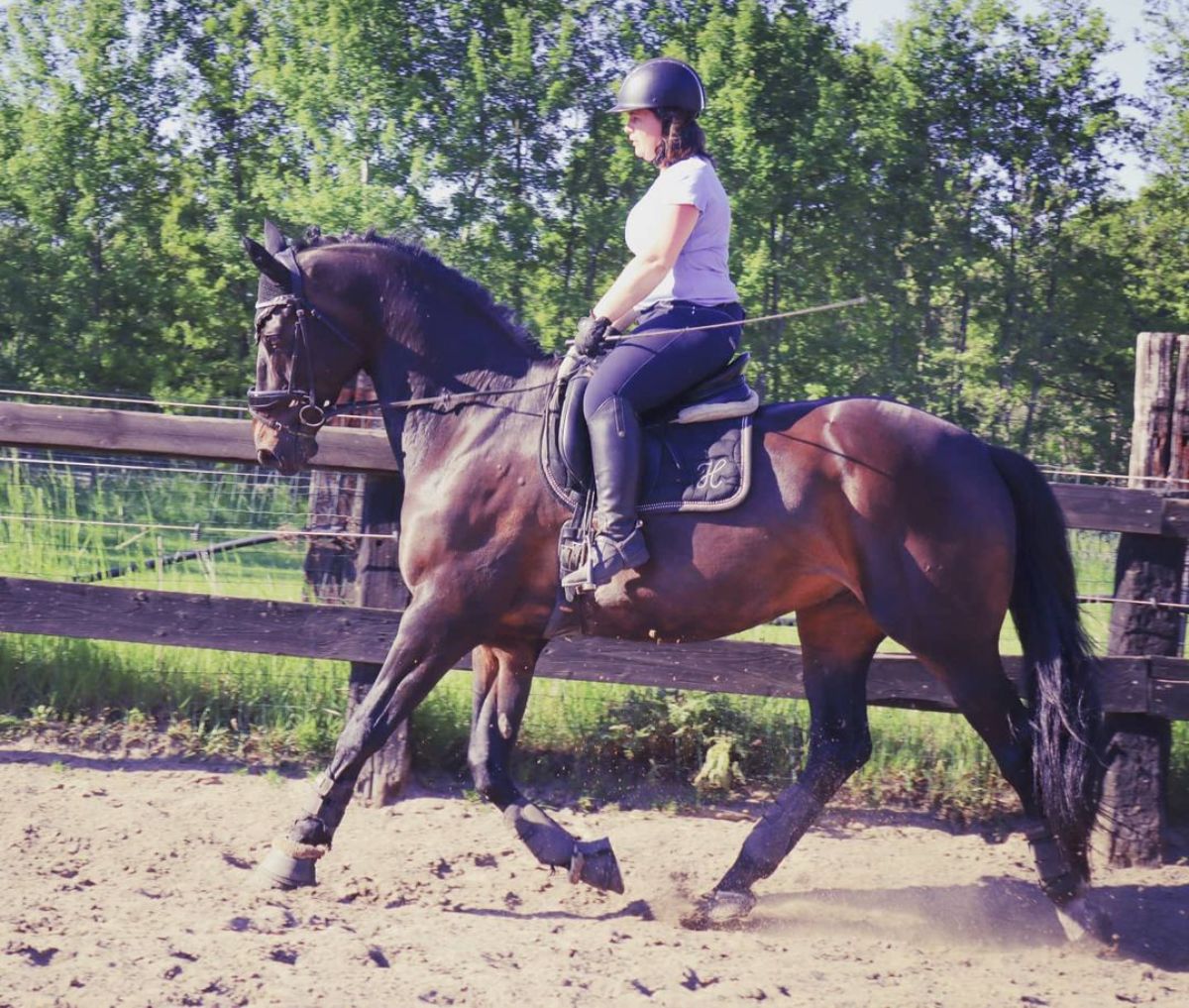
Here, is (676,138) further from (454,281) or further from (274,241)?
(274,241)

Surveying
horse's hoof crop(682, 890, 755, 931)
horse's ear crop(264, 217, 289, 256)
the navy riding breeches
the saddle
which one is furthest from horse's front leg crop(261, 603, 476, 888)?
horse's ear crop(264, 217, 289, 256)

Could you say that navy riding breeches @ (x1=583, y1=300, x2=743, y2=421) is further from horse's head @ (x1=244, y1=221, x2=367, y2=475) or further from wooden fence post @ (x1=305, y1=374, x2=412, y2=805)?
wooden fence post @ (x1=305, y1=374, x2=412, y2=805)

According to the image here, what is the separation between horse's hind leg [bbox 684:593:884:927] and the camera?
5.11 meters

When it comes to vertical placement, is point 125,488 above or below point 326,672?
above

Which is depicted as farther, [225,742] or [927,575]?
[225,742]

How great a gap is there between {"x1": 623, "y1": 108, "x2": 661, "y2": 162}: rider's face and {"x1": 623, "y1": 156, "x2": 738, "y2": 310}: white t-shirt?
10 centimetres

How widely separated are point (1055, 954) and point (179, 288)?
2729cm

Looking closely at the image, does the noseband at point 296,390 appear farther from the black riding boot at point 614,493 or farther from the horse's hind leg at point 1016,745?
the horse's hind leg at point 1016,745

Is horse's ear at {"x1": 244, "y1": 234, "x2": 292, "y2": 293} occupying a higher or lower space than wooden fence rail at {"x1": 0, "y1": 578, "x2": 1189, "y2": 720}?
higher

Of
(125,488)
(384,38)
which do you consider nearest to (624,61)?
(384,38)

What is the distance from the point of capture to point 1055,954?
474cm

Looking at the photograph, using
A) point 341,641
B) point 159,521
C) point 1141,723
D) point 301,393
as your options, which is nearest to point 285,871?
point 341,641

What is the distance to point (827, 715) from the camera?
531 cm

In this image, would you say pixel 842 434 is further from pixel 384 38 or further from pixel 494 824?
pixel 384 38
